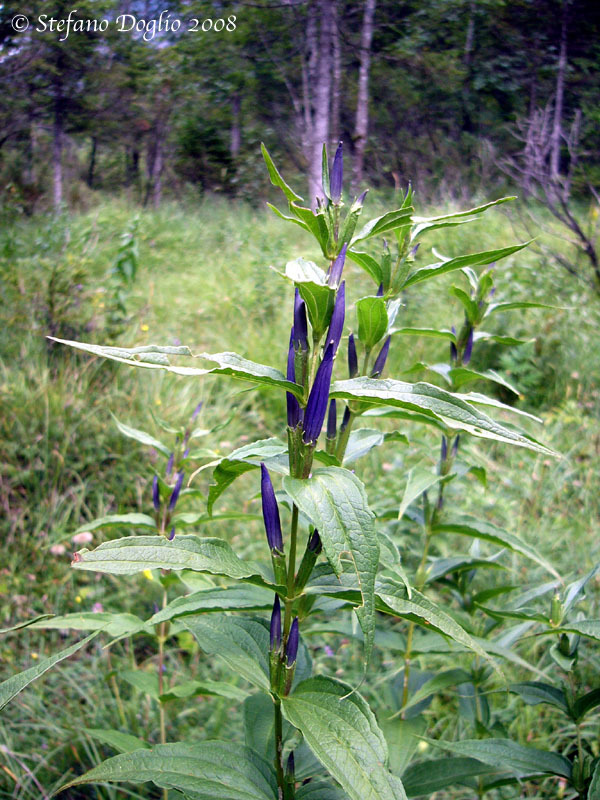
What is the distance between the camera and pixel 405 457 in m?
2.62

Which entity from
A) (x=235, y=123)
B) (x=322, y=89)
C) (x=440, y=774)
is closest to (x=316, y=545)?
(x=440, y=774)

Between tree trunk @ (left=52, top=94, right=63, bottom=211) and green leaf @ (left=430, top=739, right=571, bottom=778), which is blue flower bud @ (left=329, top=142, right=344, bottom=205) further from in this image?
tree trunk @ (left=52, top=94, right=63, bottom=211)

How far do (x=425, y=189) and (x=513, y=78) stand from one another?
2.83 m

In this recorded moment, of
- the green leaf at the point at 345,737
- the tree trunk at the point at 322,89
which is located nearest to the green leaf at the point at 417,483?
the green leaf at the point at 345,737

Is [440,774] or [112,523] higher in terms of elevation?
[112,523]

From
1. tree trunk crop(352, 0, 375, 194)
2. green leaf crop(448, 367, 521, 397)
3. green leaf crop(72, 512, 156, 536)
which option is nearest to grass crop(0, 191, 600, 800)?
green leaf crop(448, 367, 521, 397)

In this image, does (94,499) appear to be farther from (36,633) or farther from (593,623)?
(593,623)

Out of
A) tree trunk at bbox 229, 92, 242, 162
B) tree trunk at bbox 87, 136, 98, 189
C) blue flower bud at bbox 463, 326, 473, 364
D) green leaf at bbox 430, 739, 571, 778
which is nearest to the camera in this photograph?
green leaf at bbox 430, 739, 571, 778

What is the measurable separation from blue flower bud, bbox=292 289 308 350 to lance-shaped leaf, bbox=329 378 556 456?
0.07 m

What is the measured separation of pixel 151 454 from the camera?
97.5 inches

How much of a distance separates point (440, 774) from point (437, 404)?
68 centimetres

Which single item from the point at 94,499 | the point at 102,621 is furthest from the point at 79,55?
the point at 102,621

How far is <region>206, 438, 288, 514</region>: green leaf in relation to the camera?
658 millimetres

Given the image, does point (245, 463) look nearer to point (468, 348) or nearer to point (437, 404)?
point (437, 404)
